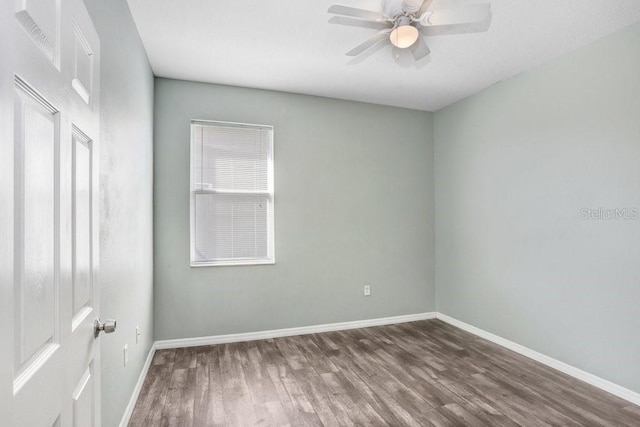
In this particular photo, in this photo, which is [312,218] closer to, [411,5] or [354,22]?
[354,22]

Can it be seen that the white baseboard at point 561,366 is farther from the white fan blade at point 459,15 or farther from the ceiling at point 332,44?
the white fan blade at point 459,15

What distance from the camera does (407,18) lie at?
7.06ft

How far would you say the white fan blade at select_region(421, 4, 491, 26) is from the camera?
80.8 inches

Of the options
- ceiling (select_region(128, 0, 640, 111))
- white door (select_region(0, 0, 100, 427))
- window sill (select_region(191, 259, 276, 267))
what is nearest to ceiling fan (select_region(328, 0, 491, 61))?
Answer: ceiling (select_region(128, 0, 640, 111))

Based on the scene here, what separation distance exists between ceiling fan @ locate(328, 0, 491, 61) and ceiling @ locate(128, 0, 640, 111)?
0.41ft

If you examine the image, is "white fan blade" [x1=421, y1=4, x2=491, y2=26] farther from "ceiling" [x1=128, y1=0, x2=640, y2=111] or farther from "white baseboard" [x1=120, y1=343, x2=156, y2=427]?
"white baseboard" [x1=120, y1=343, x2=156, y2=427]

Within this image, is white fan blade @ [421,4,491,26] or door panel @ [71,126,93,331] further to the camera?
white fan blade @ [421,4,491,26]

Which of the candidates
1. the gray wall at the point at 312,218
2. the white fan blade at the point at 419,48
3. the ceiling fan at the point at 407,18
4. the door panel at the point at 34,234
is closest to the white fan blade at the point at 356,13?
the ceiling fan at the point at 407,18

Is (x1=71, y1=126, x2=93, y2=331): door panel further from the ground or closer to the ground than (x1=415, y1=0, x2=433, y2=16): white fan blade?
closer to the ground

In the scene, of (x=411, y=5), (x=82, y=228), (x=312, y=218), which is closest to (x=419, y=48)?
(x=411, y=5)

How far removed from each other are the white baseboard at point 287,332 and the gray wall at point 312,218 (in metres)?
0.06

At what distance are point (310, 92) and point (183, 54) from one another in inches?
54.2

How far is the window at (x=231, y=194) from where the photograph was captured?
137 inches

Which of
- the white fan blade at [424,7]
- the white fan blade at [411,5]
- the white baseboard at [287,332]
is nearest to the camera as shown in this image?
the white fan blade at [424,7]
